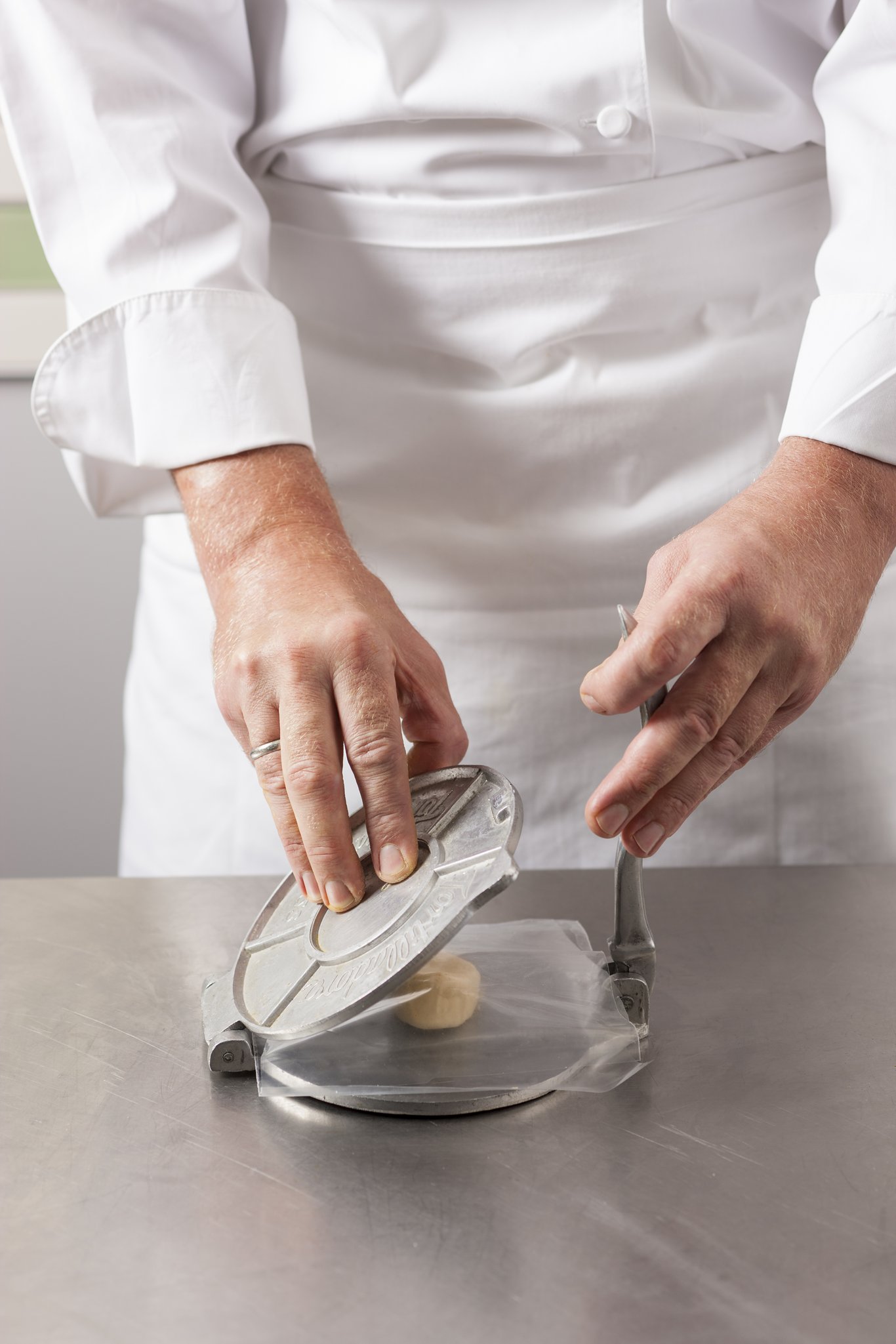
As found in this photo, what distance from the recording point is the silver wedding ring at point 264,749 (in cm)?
66

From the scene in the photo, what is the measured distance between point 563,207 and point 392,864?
0.51m

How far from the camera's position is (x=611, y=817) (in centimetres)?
63

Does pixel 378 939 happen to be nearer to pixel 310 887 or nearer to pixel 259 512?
pixel 310 887

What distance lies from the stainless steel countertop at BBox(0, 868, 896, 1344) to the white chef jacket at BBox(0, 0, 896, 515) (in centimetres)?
36

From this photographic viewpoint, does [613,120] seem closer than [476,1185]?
No

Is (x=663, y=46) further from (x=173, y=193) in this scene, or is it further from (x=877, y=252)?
(x=173, y=193)

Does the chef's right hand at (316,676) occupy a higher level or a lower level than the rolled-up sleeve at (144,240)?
lower

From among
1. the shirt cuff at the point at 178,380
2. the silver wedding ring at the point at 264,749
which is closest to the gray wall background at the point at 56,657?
the shirt cuff at the point at 178,380

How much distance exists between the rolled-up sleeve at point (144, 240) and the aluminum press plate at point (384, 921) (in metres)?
0.29

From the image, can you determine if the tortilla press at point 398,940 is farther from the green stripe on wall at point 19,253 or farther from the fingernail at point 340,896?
the green stripe on wall at point 19,253

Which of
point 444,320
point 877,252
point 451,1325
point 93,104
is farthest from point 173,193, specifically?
point 451,1325

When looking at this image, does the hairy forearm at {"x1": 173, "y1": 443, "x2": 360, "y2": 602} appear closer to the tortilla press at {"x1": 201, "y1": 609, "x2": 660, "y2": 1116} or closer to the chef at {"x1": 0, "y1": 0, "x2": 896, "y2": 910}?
the chef at {"x1": 0, "y1": 0, "x2": 896, "y2": 910}

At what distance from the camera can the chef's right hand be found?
624 millimetres

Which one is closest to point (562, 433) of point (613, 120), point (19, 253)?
point (613, 120)
